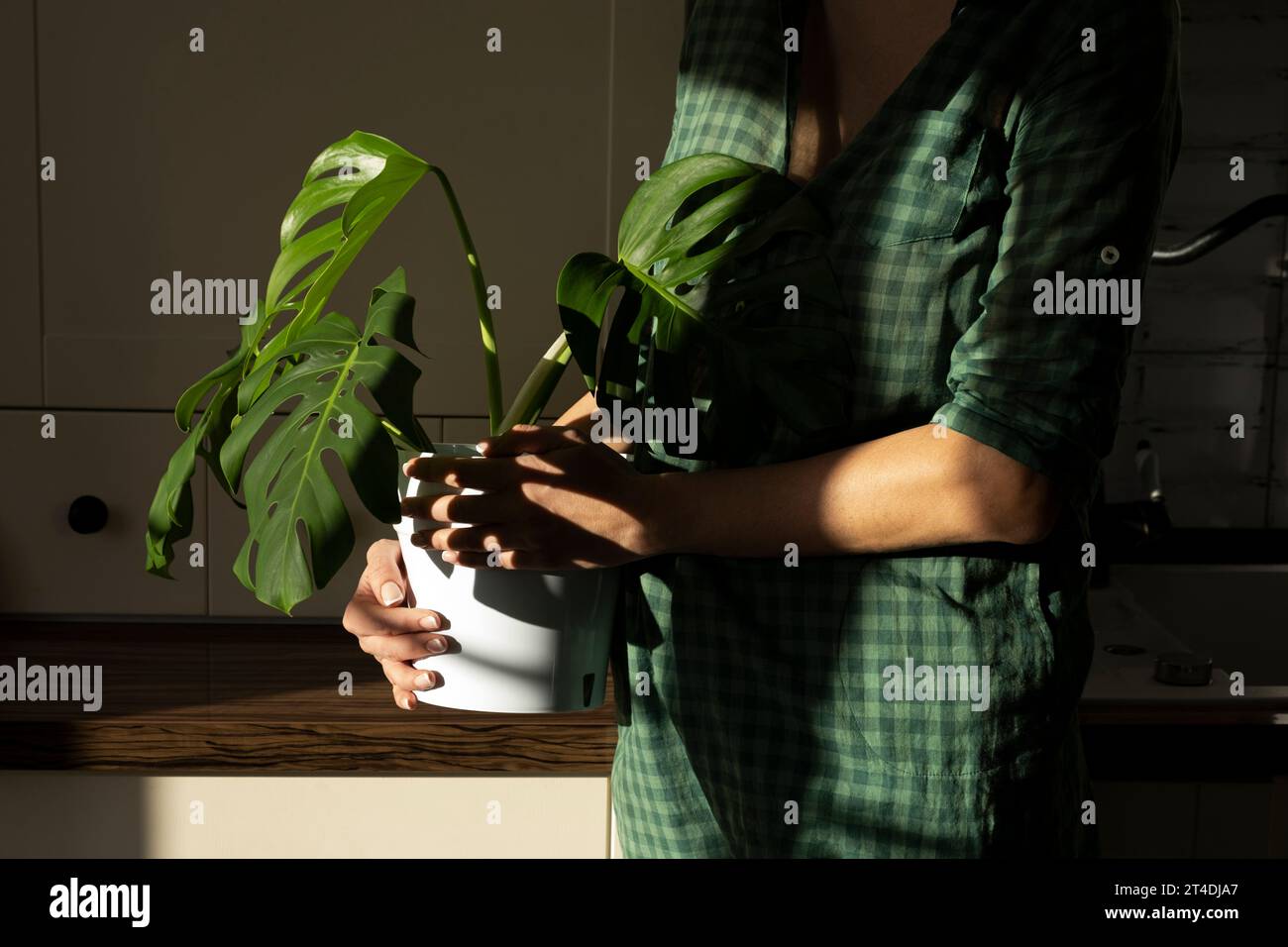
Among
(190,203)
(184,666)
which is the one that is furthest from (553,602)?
(190,203)

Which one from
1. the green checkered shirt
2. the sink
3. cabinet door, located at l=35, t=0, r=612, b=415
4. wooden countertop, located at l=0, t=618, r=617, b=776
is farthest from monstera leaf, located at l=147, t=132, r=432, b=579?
the sink

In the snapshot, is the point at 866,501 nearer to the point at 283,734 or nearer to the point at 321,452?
the point at 321,452

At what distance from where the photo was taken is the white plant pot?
2.62 feet

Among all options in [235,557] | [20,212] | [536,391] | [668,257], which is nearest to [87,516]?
[235,557]

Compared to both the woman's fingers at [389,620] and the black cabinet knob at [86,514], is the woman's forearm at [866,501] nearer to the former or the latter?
the woman's fingers at [389,620]

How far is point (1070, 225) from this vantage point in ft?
2.23

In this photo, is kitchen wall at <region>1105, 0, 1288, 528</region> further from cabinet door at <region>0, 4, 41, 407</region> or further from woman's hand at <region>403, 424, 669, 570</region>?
cabinet door at <region>0, 4, 41, 407</region>

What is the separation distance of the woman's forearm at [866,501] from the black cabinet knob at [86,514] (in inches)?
39.6

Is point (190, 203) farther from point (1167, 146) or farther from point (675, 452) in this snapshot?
point (1167, 146)

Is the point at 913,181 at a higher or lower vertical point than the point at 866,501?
higher

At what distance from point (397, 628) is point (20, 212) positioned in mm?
964

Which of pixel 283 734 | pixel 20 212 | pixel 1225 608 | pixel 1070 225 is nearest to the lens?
pixel 1070 225

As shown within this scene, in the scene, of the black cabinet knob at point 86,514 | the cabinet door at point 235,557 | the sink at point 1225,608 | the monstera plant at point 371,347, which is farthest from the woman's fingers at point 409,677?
the sink at point 1225,608
